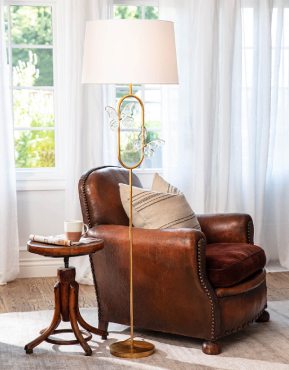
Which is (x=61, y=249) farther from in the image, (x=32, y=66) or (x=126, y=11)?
(x=126, y=11)

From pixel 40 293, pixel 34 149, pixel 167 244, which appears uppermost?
pixel 34 149

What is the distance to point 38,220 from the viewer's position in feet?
19.7

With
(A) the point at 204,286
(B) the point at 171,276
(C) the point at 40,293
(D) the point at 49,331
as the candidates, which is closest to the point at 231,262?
(A) the point at 204,286

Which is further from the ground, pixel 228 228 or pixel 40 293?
pixel 228 228

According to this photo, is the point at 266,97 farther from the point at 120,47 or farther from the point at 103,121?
the point at 120,47

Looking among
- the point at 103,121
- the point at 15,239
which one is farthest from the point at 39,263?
the point at 103,121

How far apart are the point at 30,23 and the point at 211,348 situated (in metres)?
3.13

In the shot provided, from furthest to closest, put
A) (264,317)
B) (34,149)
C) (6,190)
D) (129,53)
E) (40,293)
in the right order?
(34,149), (6,190), (40,293), (264,317), (129,53)

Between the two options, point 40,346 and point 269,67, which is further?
point 269,67

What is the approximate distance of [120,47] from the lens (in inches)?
149

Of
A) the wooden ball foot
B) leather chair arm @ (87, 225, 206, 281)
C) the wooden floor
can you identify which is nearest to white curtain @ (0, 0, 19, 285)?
the wooden floor

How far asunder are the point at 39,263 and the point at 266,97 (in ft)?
7.24

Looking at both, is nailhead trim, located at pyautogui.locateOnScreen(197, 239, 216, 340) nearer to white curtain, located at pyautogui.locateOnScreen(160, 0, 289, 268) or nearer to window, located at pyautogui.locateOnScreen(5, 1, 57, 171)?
white curtain, located at pyautogui.locateOnScreen(160, 0, 289, 268)

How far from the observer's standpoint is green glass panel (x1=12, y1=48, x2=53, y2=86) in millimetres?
6027
